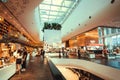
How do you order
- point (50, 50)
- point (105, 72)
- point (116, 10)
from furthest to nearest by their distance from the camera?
point (50, 50)
point (105, 72)
point (116, 10)

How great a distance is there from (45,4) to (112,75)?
11791 millimetres

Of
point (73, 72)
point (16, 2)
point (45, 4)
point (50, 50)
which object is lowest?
point (73, 72)

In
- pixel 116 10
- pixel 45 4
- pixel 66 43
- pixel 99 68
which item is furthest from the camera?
pixel 66 43

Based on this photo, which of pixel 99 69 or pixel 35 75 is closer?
pixel 35 75

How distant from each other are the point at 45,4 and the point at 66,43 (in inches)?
719

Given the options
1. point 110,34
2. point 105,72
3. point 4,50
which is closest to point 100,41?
point 110,34

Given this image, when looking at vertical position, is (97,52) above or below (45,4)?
below

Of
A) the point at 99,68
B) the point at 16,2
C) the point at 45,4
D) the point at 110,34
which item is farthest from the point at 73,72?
the point at 16,2

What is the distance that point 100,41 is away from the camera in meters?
20.5

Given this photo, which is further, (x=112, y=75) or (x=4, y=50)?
(x=4, y=50)

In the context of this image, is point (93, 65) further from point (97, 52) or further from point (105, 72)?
point (97, 52)

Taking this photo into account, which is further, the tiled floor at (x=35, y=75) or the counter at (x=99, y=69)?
the counter at (x=99, y=69)

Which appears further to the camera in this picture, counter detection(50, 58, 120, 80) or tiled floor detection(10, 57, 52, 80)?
counter detection(50, 58, 120, 80)

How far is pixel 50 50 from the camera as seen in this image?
2036cm
